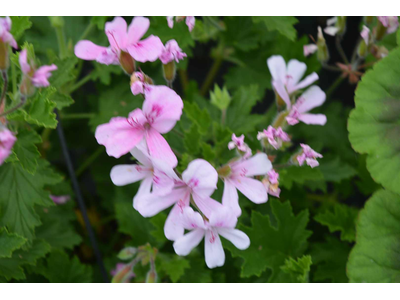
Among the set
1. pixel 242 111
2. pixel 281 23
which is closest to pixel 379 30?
pixel 281 23

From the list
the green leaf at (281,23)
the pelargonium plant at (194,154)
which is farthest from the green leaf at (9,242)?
the green leaf at (281,23)

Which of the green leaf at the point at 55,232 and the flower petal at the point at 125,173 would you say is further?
the green leaf at the point at 55,232

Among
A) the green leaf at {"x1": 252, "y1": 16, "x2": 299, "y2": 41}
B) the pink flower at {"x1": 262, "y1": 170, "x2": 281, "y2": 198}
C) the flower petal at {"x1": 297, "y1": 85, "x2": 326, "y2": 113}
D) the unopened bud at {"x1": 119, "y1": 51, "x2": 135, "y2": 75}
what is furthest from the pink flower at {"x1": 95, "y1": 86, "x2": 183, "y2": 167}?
the green leaf at {"x1": 252, "y1": 16, "x2": 299, "y2": 41}

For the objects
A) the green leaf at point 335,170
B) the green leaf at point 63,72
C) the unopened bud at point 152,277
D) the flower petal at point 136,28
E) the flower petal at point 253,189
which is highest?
the flower petal at point 136,28

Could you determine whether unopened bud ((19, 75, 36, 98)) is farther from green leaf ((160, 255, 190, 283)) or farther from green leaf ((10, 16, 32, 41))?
green leaf ((160, 255, 190, 283))

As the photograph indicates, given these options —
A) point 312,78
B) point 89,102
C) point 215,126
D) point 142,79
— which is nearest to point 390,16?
point 312,78

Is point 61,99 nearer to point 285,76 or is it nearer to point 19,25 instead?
point 19,25

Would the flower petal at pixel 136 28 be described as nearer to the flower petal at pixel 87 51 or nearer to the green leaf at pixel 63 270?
the flower petal at pixel 87 51

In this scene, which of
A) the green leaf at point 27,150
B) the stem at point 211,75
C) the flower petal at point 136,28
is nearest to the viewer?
the flower petal at point 136,28
